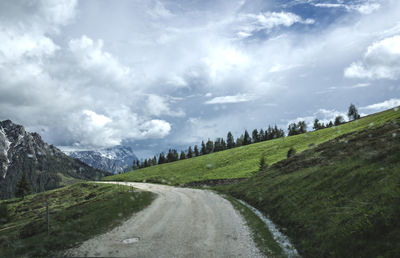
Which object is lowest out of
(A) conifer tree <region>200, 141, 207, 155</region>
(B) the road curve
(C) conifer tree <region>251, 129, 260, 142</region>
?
(B) the road curve

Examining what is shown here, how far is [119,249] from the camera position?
1067cm

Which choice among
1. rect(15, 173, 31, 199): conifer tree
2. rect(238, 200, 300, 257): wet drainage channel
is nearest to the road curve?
rect(238, 200, 300, 257): wet drainage channel

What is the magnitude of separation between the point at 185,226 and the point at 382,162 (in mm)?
15577

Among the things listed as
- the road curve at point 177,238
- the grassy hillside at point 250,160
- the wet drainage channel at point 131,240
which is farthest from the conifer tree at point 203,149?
the wet drainage channel at point 131,240

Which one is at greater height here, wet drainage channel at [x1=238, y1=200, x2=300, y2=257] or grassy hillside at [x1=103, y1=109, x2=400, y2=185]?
grassy hillside at [x1=103, y1=109, x2=400, y2=185]

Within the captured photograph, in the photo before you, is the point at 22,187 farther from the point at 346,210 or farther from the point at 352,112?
the point at 352,112

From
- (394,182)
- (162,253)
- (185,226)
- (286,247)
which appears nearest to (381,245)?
(286,247)

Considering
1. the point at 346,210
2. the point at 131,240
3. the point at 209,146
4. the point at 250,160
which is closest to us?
the point at 131,240

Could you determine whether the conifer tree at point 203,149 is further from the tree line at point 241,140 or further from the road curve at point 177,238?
the road curve at point 177,238

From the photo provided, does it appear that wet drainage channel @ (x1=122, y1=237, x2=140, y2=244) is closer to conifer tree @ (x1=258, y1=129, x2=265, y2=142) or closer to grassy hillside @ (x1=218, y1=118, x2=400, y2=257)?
grassy hillside @ (x1=218, y1=118, x2=400, y2=257)

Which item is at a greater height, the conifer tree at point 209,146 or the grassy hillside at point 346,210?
the conifer tree at point 209,146

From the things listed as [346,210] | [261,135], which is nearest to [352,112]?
[261,135]

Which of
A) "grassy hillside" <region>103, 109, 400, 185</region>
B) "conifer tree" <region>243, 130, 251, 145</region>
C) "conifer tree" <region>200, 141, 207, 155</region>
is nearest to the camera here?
"grassy hillside" <region>103, 109, 400, 185</region>

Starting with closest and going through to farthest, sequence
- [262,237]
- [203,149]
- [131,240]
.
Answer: [131,240], [262,237], [203,149]
